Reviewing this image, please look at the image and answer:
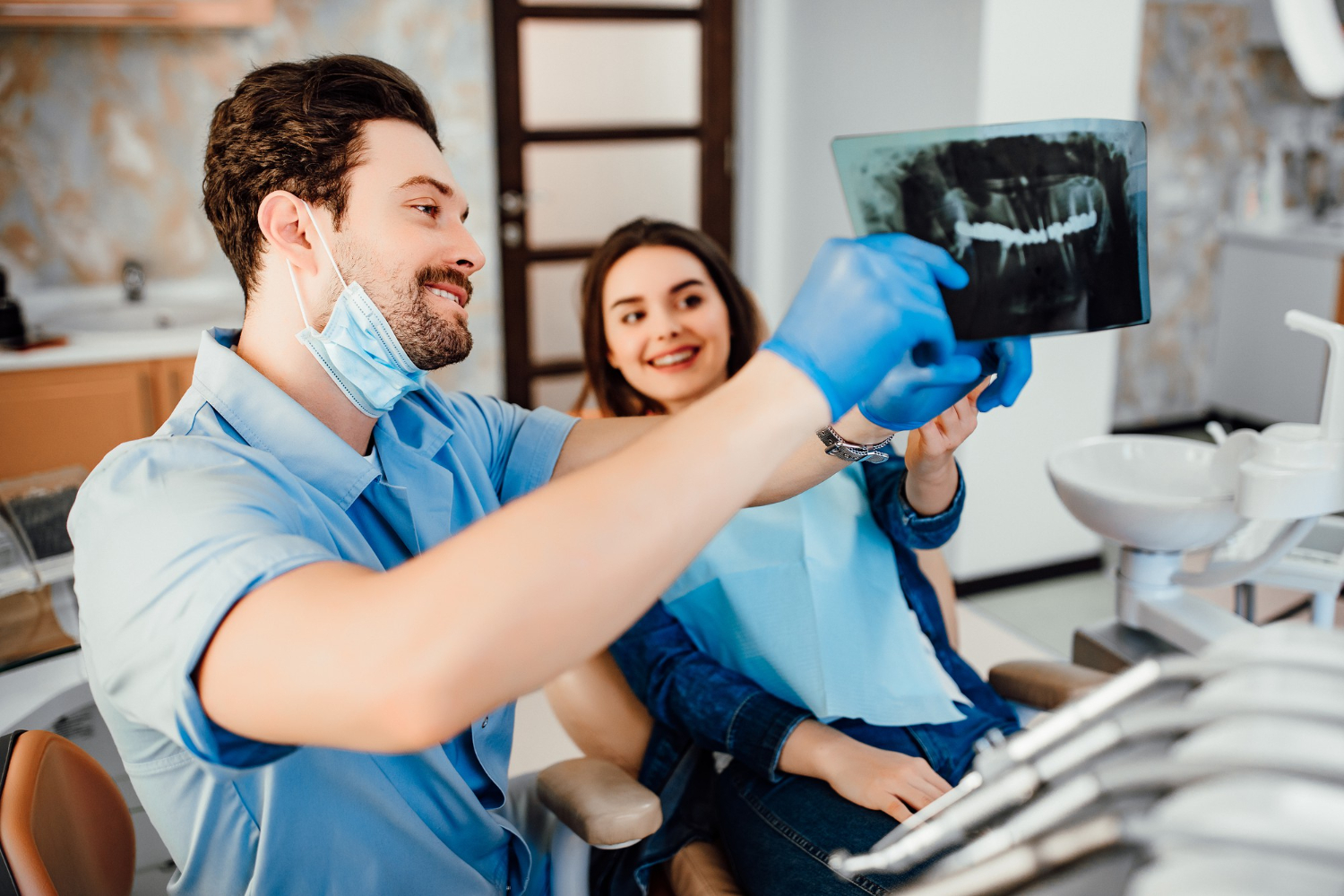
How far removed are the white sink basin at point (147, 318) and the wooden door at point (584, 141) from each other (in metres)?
1.04

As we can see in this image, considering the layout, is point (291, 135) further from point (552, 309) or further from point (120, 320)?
point (552, 309)

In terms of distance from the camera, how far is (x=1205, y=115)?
14.1 ft

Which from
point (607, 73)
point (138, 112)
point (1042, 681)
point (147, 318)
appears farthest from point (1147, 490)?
point (138, 112)

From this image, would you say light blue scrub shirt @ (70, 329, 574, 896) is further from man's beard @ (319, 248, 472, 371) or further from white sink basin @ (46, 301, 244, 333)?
white sink basin @ (46, 301, 244, 333)

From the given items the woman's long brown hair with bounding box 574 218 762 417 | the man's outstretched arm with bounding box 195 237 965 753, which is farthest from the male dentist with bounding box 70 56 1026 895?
the woman's long brown hair with bounding box 574 218 762 417

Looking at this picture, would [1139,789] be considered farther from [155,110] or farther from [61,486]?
[155,110]

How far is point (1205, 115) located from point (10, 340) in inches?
175

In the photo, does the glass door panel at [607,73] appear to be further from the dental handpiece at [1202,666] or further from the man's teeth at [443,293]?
the dental handpiece at [1202,666]

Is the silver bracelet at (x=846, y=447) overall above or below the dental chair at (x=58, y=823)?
above

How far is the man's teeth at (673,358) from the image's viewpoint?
5.54 feet

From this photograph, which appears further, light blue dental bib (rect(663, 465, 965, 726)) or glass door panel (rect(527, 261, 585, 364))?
glass door panel (rect(527, 261, 585, 364))

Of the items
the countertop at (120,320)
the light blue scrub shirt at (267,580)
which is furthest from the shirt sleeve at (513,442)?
the countertop at (120,320)

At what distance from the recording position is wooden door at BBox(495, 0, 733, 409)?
3.67 m

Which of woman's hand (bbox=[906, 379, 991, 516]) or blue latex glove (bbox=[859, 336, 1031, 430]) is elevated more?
blue latex glove (bbox=[859, 336, 1031, 430])
